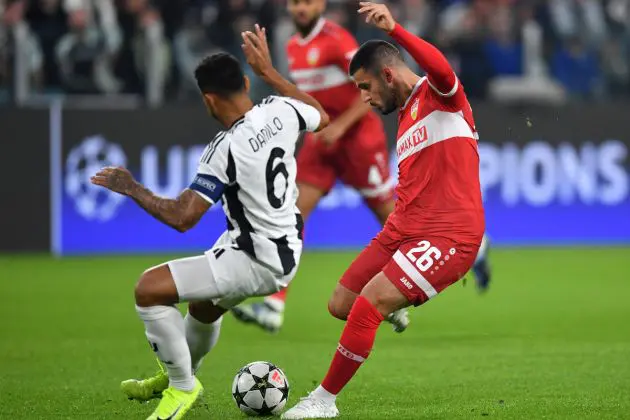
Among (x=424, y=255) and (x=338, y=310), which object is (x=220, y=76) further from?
(x=338, y=310)

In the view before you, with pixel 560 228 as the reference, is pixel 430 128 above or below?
above

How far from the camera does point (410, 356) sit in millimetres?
9055

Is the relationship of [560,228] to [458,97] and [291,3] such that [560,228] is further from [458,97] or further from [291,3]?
[458,97]

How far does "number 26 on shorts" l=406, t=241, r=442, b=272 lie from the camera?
6.62 metres

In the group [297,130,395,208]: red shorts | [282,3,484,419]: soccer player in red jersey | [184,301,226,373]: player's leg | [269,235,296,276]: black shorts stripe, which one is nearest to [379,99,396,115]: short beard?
[282,3,484,419]: soccer player in red jersey

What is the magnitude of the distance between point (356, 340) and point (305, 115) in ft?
4.26

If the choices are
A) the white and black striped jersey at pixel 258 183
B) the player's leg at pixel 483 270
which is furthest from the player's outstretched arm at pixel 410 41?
the player's leg at pixel 483 270

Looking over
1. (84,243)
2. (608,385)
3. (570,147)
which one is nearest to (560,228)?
(570,147)

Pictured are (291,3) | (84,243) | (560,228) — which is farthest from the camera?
(560,228)

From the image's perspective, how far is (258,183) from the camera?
6523mm

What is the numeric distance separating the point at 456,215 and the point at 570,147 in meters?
10.6

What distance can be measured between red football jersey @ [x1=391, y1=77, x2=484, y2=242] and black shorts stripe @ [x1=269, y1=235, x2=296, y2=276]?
0.70m

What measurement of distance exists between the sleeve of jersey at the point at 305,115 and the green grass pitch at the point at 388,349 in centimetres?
159

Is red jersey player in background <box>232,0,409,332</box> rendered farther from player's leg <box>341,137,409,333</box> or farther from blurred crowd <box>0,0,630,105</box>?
blurred crowd <box>0,0,630,105</box>
